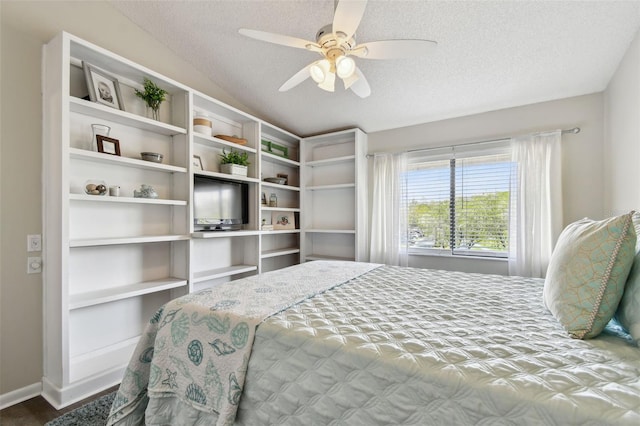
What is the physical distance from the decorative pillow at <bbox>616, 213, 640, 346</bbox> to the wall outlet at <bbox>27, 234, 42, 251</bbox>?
308 cm

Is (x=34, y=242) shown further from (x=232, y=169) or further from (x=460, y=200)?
(x=460, y=200)

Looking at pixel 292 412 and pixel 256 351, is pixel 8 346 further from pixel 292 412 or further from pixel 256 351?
pixel 292 412

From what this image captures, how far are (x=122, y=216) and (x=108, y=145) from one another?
572 mm

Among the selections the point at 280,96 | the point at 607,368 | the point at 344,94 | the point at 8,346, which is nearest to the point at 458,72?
the point at 344,94

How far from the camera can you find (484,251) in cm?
317

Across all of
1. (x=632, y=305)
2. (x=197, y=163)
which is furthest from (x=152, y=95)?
(x=632, y=305)

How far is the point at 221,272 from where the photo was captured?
9.61 feet

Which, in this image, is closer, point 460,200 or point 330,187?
point 460,200

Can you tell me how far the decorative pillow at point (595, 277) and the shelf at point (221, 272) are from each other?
256 centimetres

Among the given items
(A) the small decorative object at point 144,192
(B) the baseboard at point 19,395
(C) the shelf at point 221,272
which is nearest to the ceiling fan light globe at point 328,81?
(A) the small decorative object at point 144,192

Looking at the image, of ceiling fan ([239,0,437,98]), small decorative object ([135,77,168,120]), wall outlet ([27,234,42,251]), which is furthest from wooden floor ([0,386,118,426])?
ceiling fan ([239,0,437,98])

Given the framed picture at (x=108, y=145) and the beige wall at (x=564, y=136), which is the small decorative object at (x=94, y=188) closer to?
the framed picture at (x=108, y=145)

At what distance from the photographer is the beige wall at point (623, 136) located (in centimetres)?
197

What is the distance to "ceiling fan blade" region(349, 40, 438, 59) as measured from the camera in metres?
1.59
